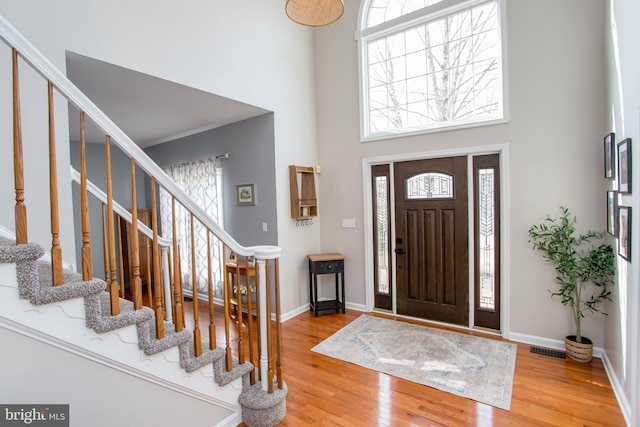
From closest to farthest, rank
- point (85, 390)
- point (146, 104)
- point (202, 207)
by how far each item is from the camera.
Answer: point (85, 390) < point (146, 104) < point (202, 207)

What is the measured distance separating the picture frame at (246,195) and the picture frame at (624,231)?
348 centimetres

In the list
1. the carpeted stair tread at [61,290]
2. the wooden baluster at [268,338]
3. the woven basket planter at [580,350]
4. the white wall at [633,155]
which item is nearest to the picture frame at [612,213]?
the white wall at [633,155]

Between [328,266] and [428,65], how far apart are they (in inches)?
106

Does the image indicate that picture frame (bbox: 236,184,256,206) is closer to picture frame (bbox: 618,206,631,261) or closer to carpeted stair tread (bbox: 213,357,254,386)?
carpeted stair tread (bbox: 213,357,254,386)

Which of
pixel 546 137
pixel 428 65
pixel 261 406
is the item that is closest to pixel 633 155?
pixel 546 137

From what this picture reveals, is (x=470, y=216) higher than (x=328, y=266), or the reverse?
(x=470, y=216)

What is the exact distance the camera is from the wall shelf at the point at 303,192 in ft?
13.3

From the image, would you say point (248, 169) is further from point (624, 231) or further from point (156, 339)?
point (624, 231)

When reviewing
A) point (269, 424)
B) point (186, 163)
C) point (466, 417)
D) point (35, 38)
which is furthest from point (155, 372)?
point (186, 163)

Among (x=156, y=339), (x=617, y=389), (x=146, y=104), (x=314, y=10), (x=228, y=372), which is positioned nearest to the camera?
(x=156, y=339)

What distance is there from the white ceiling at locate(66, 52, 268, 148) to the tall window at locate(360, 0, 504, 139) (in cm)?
157

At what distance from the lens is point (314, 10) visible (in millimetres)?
2236

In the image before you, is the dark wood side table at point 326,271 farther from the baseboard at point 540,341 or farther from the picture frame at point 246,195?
the baseboard at point 540,341

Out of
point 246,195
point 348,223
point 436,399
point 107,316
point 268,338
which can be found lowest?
point 436,399
